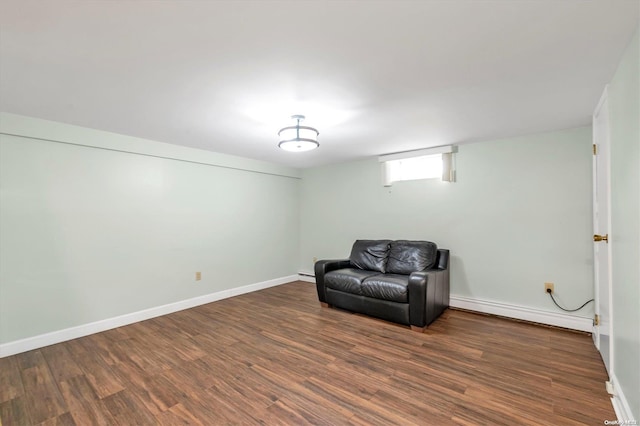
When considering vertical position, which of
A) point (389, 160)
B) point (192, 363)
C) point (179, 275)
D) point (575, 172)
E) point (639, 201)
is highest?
point (389, 160)

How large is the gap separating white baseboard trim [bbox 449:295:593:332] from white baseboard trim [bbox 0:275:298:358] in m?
3.19

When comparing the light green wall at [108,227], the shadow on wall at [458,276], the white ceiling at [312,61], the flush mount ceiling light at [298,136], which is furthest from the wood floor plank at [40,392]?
the shadow on wall at [458,276]

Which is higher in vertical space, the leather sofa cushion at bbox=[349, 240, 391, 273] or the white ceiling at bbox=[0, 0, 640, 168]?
the white ceiling at bbox=[0, 0, 640, 168]

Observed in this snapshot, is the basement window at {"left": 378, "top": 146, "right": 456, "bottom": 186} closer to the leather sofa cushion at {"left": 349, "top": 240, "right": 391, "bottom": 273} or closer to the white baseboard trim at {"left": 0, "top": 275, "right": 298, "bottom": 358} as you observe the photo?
the leather sofa cushion at {"left": 349, "top": 240, "right": 391, "bottom": 273}

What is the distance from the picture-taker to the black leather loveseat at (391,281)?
117 inches

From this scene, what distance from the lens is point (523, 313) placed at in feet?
10.7

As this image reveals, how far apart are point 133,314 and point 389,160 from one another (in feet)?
12.9

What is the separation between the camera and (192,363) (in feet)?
7.66

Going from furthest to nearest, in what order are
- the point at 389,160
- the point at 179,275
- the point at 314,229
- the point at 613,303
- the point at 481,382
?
the point at 314,229 < the point at 389,160 < the point at 179,275 < the point at 481,382 < the point at 613,303

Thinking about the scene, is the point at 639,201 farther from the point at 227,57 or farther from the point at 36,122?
the point at 36,122

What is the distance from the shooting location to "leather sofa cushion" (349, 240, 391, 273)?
12.8 ft

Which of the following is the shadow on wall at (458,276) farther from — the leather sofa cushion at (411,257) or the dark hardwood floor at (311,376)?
the dark hardwood floor at (311,376)

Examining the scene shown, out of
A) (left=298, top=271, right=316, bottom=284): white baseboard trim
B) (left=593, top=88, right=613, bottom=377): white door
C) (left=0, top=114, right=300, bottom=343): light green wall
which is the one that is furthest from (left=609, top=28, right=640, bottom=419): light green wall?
(left=0, top=114, right=300, bottom=343): light green wall

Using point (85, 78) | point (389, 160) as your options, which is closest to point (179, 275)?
point (85, 78)
